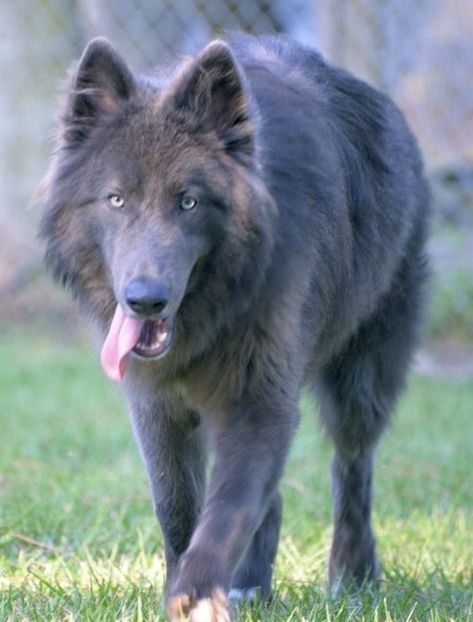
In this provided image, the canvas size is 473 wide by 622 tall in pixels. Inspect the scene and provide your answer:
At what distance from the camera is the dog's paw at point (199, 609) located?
11.1 feet

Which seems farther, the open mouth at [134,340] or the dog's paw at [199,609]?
the open mouth at [134,340]

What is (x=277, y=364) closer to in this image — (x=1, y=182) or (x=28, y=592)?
(x=28, y=592)

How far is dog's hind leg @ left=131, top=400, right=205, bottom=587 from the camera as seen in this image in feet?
13.7

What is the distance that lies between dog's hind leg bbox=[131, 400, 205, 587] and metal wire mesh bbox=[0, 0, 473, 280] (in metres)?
5.19

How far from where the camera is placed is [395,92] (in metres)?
9.98

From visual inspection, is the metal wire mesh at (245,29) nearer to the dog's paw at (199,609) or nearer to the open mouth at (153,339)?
the open mouth at (153,339)

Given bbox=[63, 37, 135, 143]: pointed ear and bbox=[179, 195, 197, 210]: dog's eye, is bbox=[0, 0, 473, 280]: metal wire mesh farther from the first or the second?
bbox=[179, 195, 197, 210]: dog's eye

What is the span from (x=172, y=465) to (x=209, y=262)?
79 centimetres

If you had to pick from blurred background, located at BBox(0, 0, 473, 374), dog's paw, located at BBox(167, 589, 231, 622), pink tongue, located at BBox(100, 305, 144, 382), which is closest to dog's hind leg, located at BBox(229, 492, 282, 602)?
dog's paw, located at BBox(167, 589, 231, 622)

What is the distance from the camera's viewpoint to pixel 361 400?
5020 millimetres

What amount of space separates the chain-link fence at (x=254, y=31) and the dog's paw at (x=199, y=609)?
20.0 feet

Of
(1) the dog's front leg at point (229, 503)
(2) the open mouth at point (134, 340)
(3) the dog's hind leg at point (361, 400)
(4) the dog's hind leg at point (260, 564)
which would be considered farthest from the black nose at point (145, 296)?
(3) the dog's hind leg at point (361, 400)

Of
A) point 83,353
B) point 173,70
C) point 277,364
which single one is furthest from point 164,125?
point 83,353

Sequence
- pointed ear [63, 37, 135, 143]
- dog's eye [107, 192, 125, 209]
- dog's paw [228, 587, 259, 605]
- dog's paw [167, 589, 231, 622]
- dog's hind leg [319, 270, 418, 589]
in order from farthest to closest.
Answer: dog's hind leg [319, 270, 418, 589] < dog's paw [228, 587, 259, 605] < pointed ear [63, 37, 135, 143] < dog's eye [107, 192, 125, 209] < dog's paw [167, 589, 231, 622]
